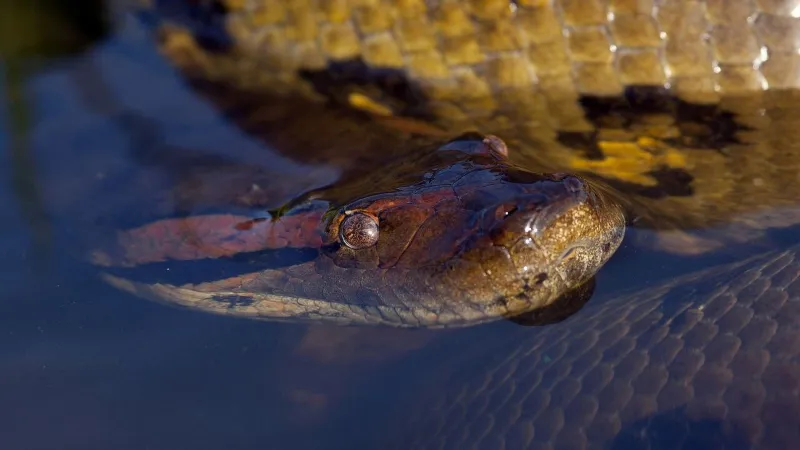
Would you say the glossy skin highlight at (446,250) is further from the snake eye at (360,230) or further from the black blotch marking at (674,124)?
the black blotch marking at (674,124)

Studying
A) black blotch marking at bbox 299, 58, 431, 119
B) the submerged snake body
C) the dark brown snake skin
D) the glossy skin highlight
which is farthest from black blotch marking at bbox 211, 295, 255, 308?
black blotch marking at bbox 299, 58, 431, 119

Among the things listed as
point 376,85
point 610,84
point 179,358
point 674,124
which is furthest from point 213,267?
point 674,124

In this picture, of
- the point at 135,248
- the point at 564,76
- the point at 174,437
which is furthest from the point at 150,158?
the point at 564,76

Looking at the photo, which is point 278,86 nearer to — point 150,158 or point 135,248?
point 150,158

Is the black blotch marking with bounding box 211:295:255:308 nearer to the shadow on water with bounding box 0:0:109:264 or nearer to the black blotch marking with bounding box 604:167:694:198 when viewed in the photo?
the shadow on water with bounding box 0:0:109:264

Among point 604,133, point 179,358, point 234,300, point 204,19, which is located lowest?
point 179,358

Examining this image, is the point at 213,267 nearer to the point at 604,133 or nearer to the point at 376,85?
the point at 376,85
